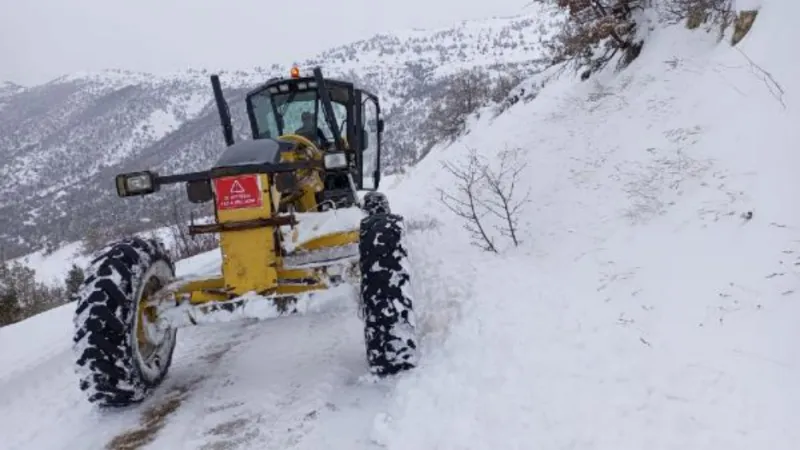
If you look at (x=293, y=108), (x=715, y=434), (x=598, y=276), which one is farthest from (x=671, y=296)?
(x=293, y=108)

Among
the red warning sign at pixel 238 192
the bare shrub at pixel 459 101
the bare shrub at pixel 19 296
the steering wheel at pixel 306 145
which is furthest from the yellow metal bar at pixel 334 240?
the bare shrub at pixel 19 296

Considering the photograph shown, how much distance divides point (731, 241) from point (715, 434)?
1872mm

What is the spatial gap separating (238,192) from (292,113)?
322 cm

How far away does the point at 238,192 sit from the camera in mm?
4816

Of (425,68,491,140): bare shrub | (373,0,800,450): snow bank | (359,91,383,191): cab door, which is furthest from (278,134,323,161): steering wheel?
(425,68,491,140): bare shrub

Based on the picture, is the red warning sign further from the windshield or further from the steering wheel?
the windshield

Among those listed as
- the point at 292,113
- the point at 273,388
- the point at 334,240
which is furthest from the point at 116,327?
the point at 292,113

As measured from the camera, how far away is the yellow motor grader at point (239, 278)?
444 cm

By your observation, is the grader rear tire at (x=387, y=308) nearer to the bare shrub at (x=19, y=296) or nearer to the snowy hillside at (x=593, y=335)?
the snowy hillside at (x=593, y=335)

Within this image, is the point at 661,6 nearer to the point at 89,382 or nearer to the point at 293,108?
the point at 293,108

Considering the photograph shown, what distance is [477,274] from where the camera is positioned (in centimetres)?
651

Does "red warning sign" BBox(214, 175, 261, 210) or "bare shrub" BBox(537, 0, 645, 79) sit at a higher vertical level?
"bare shrub" BBox(537, 0, 645, 79)

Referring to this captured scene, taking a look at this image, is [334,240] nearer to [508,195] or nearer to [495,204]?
[495,204]

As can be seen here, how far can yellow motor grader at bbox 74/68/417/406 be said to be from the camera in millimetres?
4441
